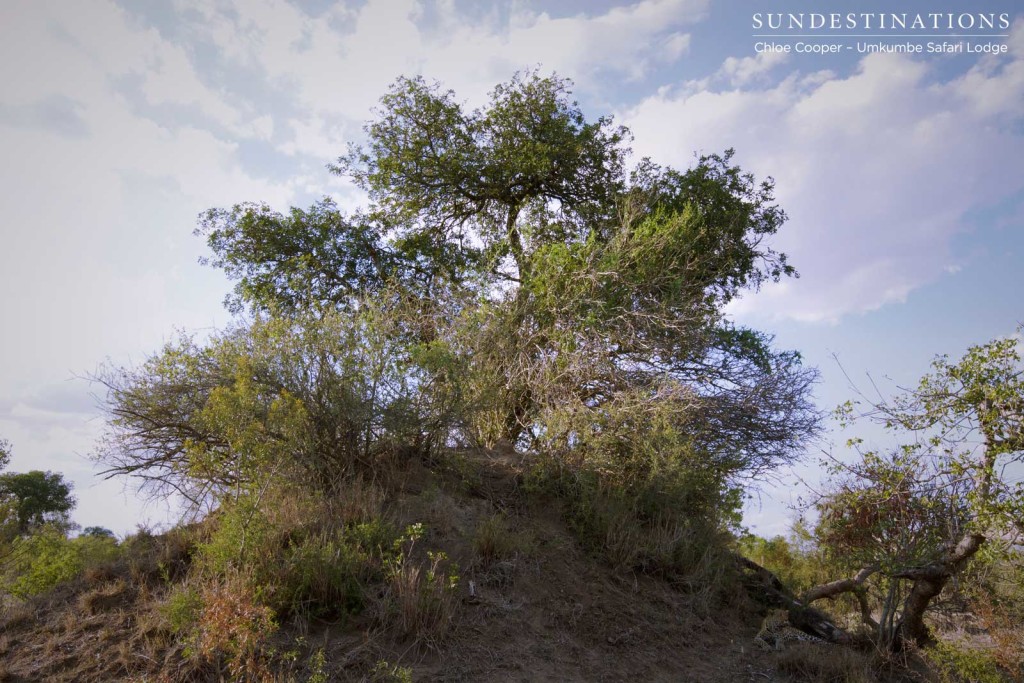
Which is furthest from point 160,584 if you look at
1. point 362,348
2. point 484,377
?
point 484,377

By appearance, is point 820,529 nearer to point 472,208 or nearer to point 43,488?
point 472,208

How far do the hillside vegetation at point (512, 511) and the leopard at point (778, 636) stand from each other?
270 millimetres

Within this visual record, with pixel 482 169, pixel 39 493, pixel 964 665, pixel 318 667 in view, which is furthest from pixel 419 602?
pixel 39 493

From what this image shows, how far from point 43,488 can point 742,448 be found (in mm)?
18757

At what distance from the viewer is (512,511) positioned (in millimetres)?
8867

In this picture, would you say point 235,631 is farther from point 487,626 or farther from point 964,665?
point 964,665

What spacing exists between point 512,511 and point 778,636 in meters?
3.66

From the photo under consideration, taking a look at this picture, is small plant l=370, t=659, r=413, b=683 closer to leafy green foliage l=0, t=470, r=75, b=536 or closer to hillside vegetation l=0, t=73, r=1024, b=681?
hillside vegetation l=0, t=73, r=1024, b=681

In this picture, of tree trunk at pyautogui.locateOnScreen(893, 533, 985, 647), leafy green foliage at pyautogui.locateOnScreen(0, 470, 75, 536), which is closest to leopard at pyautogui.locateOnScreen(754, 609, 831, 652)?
tree trunk at pyautogui.locateOnScreen(893, 533, 985, 647)

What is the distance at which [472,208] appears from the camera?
16703mm

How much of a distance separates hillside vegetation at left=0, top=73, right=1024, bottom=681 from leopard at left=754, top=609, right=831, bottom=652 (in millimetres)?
270

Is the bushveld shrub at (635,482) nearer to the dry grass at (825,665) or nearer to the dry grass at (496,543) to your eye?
the dry grass at (496,543)

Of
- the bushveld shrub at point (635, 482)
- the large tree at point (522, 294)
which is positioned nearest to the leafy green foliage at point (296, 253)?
the large tree at point (522, 294)

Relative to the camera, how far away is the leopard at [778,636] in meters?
7.92
